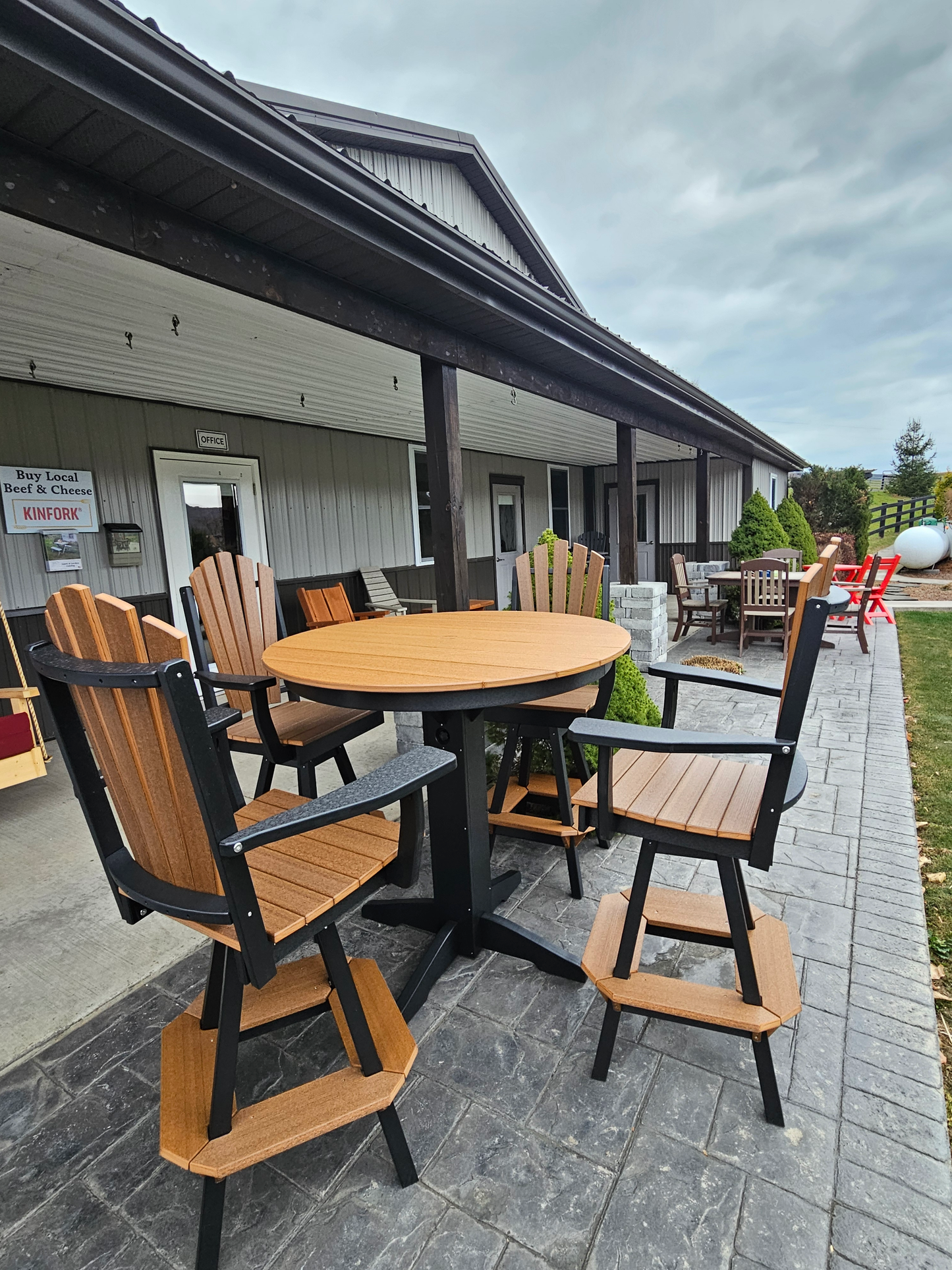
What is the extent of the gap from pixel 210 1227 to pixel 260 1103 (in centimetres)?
18

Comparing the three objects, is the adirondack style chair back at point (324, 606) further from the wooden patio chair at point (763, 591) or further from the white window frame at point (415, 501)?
the wooden patio chair at point (763, 591)

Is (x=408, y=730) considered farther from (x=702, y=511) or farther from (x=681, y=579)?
(x=702, y=511)

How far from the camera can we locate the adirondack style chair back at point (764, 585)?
227 inches

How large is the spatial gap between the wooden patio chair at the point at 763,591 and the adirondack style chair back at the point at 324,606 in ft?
12.3

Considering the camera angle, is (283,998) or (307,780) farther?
(307,780)

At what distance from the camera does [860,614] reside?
18.7 feet

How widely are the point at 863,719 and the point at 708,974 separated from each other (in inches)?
113

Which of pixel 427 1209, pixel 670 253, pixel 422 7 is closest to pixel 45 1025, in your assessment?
pixel 427 1209

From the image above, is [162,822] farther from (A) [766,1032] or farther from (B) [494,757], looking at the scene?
(B) [494,757]

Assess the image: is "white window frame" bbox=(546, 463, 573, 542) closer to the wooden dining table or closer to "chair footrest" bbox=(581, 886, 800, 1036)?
the wooden dining table

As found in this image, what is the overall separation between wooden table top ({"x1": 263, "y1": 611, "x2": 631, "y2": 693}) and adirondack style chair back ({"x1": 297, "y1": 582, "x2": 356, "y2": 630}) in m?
3.36

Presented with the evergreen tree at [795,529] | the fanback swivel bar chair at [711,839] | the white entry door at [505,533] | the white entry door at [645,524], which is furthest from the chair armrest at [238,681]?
the white entry door at [645,524]

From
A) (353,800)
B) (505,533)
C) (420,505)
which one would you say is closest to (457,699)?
(353,800)

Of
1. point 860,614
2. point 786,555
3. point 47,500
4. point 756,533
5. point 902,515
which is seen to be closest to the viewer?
point 47,500
